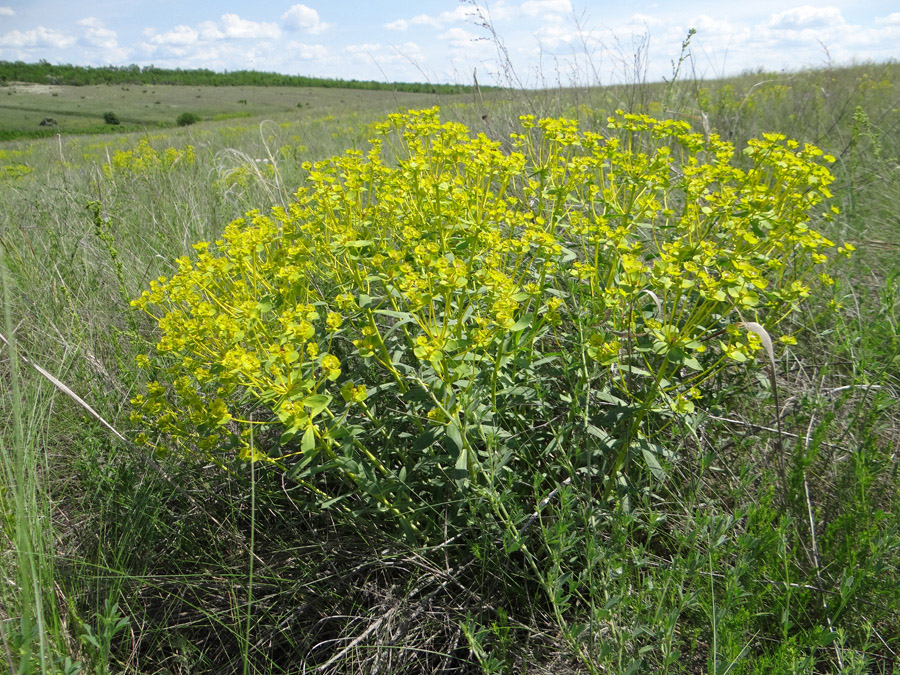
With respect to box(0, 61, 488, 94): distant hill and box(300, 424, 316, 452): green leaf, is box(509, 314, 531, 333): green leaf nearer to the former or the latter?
box(300, 424, 316, 452): green leaf

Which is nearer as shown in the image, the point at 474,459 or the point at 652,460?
the point at 474,459

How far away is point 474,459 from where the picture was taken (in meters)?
1.55

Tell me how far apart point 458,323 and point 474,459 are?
1.34 feet

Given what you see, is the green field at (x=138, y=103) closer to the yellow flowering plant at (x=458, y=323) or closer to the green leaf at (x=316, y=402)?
the yellow flowering plant at (x=458, y=323)

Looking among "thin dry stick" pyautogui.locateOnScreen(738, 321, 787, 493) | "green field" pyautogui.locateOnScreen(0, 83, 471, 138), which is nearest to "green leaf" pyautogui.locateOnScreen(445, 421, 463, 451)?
"thin dry stick" pyautogui.locateOnScreen(738, 321, 787, 493)

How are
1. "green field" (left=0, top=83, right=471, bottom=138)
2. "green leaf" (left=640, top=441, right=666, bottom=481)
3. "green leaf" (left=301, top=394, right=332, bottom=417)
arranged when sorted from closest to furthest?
"green leaf" (left=301, top=394, right=332, bottom=417), "green leaf" (left=640, top=441, right=666, bottom=481), "green field" (left=0, top=83, right=471, bottom=138)

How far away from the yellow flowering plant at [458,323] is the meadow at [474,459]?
2 centimetres

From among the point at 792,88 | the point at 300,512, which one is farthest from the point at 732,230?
the point at 792,88

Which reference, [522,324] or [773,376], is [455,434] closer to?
[522,324]

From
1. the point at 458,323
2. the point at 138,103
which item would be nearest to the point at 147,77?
the point at 138,103

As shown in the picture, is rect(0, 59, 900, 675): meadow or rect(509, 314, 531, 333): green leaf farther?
rect(509, 314, 531, 333): green leaf

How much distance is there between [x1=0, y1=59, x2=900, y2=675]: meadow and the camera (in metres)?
1.44

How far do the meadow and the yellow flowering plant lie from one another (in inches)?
0.6

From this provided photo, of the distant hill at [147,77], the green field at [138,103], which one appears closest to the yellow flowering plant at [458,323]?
the green field at [138,103]
